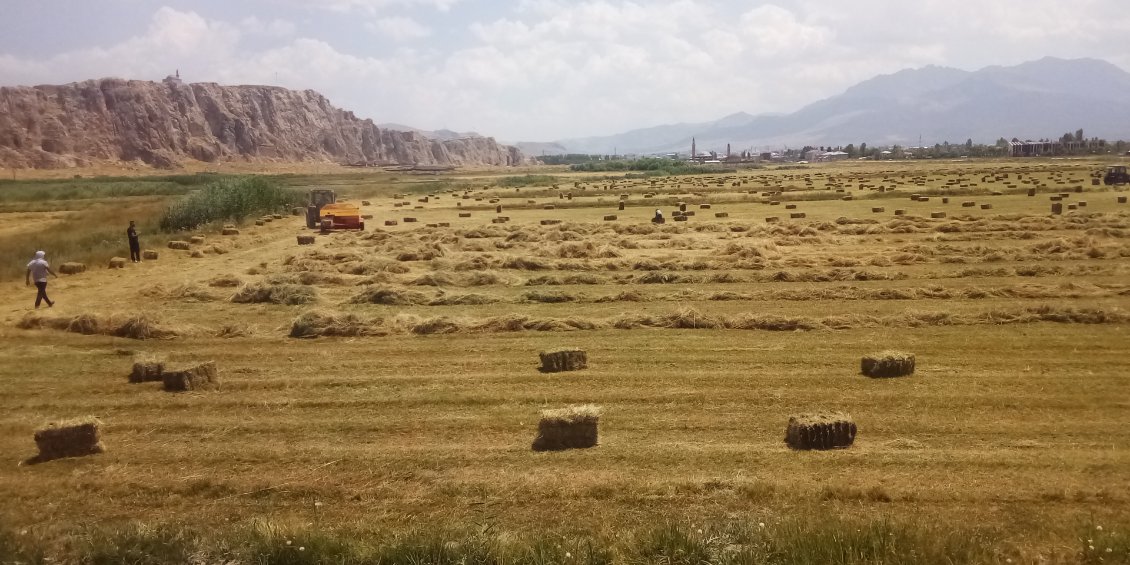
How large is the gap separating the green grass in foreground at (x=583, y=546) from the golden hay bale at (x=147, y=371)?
6.55m

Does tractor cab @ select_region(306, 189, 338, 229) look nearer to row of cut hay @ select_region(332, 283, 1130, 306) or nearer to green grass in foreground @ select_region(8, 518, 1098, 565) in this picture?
row of cut hay @ select_region(332, 283, 1130, 306)

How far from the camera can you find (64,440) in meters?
10.4

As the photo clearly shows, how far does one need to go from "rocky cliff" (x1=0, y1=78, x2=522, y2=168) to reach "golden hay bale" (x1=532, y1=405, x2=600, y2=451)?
13787cm

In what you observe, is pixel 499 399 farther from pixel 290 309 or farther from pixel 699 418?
pixel 290 309

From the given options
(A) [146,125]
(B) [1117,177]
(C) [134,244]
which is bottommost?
(C) [134,244]

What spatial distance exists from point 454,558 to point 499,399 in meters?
5.39

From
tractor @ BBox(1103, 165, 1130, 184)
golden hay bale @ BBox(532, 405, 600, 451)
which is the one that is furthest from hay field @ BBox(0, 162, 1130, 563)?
tractor @ BBox(1103, 165, 1130, 184)

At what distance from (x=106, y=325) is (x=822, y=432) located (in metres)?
17.0

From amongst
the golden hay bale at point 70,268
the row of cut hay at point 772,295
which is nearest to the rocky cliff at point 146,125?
the golden hay bale at point 70,268

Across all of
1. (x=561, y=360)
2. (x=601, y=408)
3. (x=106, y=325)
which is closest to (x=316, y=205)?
(x=106, y=325)

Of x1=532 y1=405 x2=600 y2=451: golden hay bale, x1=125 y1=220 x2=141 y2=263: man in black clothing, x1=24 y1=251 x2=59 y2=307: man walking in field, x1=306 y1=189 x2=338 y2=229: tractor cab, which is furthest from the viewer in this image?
x1=306 y1=189 x2=338 y2=229: tractor cab

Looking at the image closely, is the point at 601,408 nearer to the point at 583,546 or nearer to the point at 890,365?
the point at 583,546

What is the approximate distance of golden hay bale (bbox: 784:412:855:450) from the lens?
388 inches

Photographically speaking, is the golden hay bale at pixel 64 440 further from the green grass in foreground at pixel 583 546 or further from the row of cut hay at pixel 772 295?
the row of cut hay at pixel 772 295
